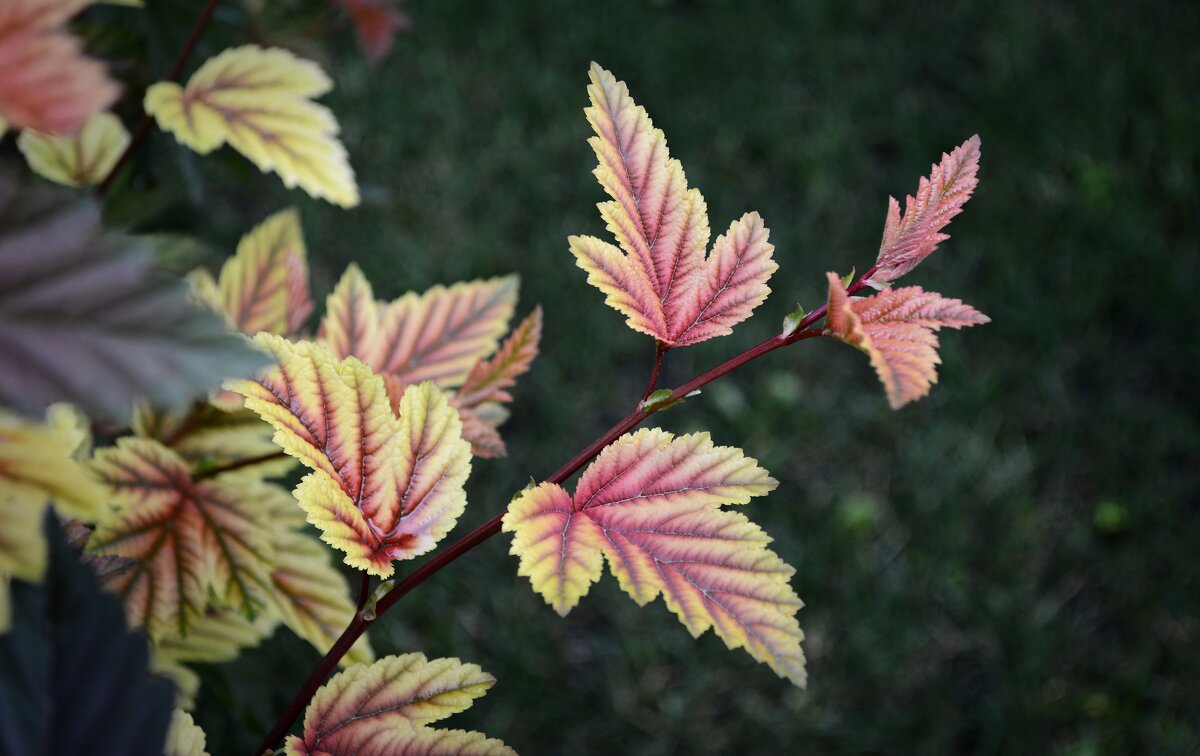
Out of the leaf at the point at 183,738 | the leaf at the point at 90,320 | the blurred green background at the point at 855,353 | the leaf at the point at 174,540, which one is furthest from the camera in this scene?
the blurred green background at the point at 855,353

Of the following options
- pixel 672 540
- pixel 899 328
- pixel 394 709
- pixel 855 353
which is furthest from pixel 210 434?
pixel 855 353

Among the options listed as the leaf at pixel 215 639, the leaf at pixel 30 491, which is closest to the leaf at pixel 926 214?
the leaf at pixel 30 491

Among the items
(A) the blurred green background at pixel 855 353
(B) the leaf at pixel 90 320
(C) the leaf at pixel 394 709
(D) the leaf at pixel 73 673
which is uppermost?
(B) the leaf at pixel 90 320

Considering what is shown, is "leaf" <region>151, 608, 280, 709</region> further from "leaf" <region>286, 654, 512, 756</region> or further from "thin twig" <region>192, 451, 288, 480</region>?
"leaf" <region>286, 654, 512, 756</region>

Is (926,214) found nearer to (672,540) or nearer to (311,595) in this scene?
(672,540)

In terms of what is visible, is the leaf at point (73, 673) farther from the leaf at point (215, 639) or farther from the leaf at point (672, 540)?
the leaf at point (215, 639)

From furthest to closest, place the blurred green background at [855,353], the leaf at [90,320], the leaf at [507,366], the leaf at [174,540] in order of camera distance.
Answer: the blurred green background at [855,353], the leaf at [507,366], the leaf at [174,540], the leaf at [90,320]

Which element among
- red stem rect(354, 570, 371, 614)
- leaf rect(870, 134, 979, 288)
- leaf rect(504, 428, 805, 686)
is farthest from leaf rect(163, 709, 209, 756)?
leaf rect(870, 134, 979, 288)
